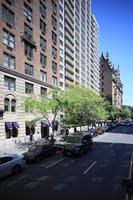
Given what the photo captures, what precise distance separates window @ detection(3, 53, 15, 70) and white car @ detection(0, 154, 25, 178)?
16.3 metres

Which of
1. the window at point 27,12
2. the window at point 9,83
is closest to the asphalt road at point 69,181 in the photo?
the window at point 9,83

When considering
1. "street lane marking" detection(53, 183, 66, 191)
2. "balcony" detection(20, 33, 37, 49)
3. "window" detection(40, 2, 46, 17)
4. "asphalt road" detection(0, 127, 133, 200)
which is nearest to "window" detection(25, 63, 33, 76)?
"balcony" detection(20, 33, 37, 49)

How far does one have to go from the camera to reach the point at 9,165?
39.9ft

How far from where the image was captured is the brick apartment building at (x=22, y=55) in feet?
82.8

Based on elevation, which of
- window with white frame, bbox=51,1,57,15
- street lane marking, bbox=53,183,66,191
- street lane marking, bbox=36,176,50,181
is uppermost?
window with white frame, bbox=51,1,57,15

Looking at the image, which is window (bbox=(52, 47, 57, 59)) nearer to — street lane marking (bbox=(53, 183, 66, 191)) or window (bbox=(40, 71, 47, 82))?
window (bbox=(40, 71, 47, 82))

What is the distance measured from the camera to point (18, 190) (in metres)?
10.0

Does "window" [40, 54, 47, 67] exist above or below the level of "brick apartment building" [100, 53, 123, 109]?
below

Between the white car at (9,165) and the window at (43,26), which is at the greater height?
the window at (43,26)

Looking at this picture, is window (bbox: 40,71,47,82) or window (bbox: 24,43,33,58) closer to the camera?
window (bbox: 24,43,33,58)

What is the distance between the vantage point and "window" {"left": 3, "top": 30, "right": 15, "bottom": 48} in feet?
84.2

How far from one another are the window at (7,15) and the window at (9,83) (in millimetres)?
8458

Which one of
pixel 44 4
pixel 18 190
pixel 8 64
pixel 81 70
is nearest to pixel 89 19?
pixel 81 70

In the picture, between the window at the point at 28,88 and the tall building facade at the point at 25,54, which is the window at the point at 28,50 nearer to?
the tall building facade at the point at 25,54
